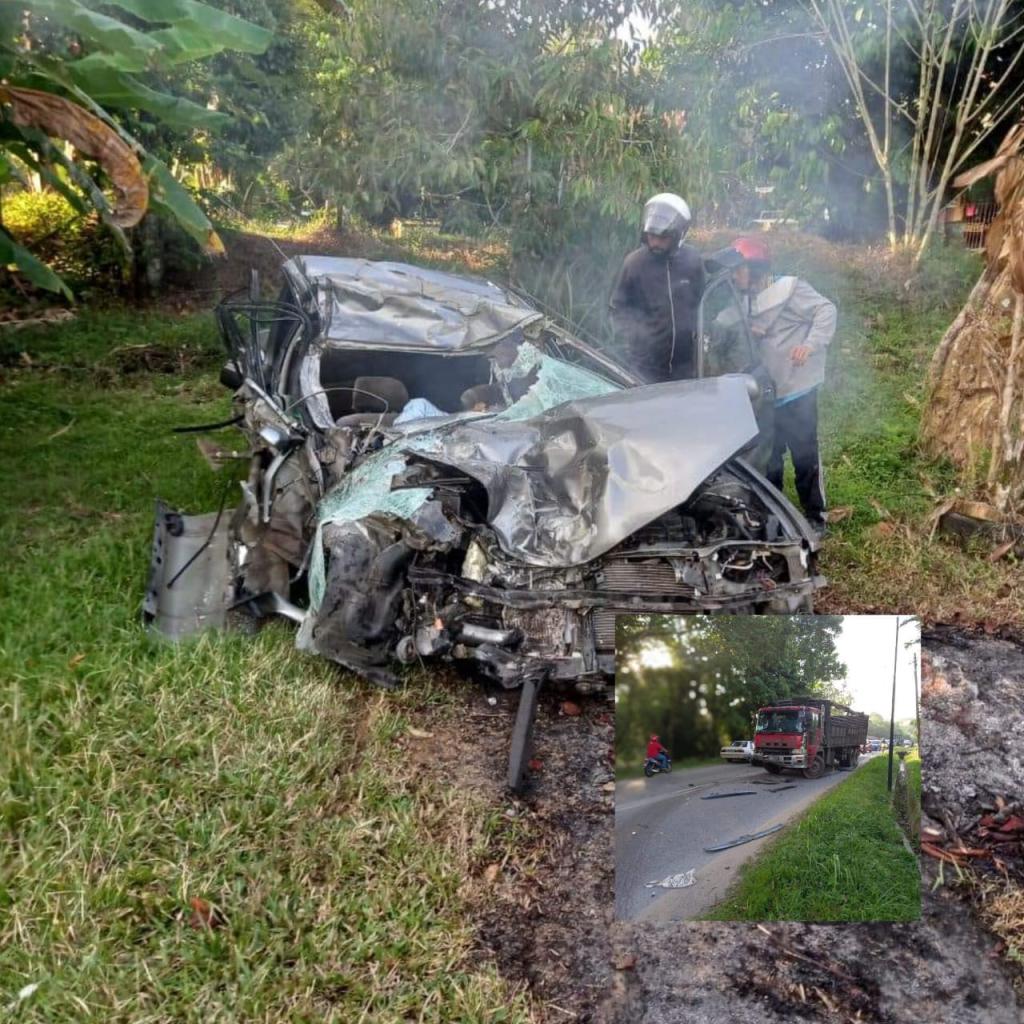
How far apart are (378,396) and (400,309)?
1.76 feet

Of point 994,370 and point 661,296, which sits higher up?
point 661,296

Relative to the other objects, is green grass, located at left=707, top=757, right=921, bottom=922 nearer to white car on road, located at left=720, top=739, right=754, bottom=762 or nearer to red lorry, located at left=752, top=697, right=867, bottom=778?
red lorry, located at left=752, top=697, right=867, bottom=778

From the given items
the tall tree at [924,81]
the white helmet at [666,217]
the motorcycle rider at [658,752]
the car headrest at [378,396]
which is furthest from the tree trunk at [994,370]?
the tall tree at [924,81]

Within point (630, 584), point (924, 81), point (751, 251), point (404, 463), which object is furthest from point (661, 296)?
point (924, 81)

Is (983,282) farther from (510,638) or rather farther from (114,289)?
(114,289)

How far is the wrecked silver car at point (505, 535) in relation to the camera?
3.63 meters

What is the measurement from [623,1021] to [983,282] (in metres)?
5.10

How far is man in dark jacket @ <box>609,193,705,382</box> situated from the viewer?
547 cm

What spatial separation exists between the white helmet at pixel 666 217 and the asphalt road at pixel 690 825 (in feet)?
12.1

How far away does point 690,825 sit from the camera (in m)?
2.46

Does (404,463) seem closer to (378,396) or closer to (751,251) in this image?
(378,396)

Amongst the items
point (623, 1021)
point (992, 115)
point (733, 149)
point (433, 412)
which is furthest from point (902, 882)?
point (992, 115)

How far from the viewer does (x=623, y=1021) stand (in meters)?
2.64

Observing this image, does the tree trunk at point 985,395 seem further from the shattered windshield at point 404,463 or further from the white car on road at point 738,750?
the white car on road at point 738,750
